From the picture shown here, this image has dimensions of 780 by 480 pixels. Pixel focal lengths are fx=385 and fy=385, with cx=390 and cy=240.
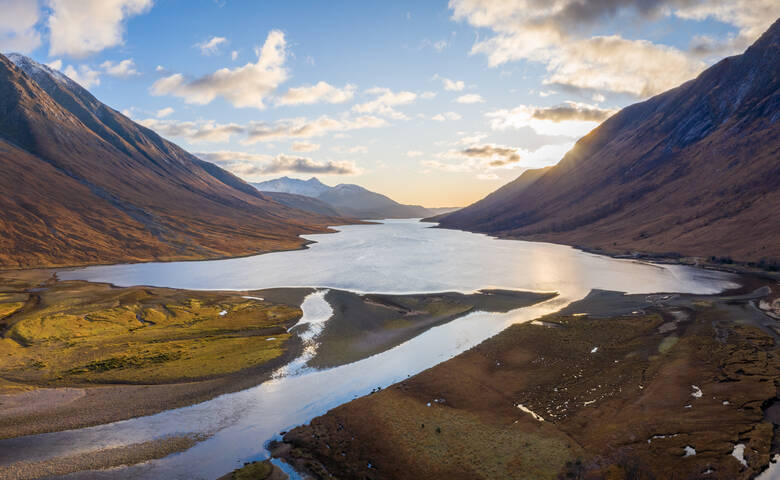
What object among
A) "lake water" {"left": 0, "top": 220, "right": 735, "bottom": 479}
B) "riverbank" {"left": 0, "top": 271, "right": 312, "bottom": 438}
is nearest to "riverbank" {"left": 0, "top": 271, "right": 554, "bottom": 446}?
"riverbank" {"left": 0, "top": 271, "right": 312, "bottom": 438}

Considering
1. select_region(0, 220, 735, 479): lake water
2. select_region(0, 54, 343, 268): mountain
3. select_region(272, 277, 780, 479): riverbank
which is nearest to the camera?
select_region(272, 277, 780, 479): riverbank

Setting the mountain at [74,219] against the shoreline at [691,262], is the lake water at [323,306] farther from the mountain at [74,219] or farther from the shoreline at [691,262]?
the mountain at [74,219]

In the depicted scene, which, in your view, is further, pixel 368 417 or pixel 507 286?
pixel 507 286

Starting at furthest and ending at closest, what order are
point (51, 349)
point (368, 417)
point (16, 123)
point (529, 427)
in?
point (16, 123) → point (51, 349) → point (368, 417) → point (529, 427)

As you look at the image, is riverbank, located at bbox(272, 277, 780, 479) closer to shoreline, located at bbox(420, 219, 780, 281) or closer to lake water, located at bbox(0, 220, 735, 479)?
lake water, located at bbox(0, 220, 735, 479)

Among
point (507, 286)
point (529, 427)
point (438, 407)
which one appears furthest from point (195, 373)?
point (507, 286)

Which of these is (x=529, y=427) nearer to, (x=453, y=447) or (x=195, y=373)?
(x=453, y=447)

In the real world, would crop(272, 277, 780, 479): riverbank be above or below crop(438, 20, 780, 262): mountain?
below
